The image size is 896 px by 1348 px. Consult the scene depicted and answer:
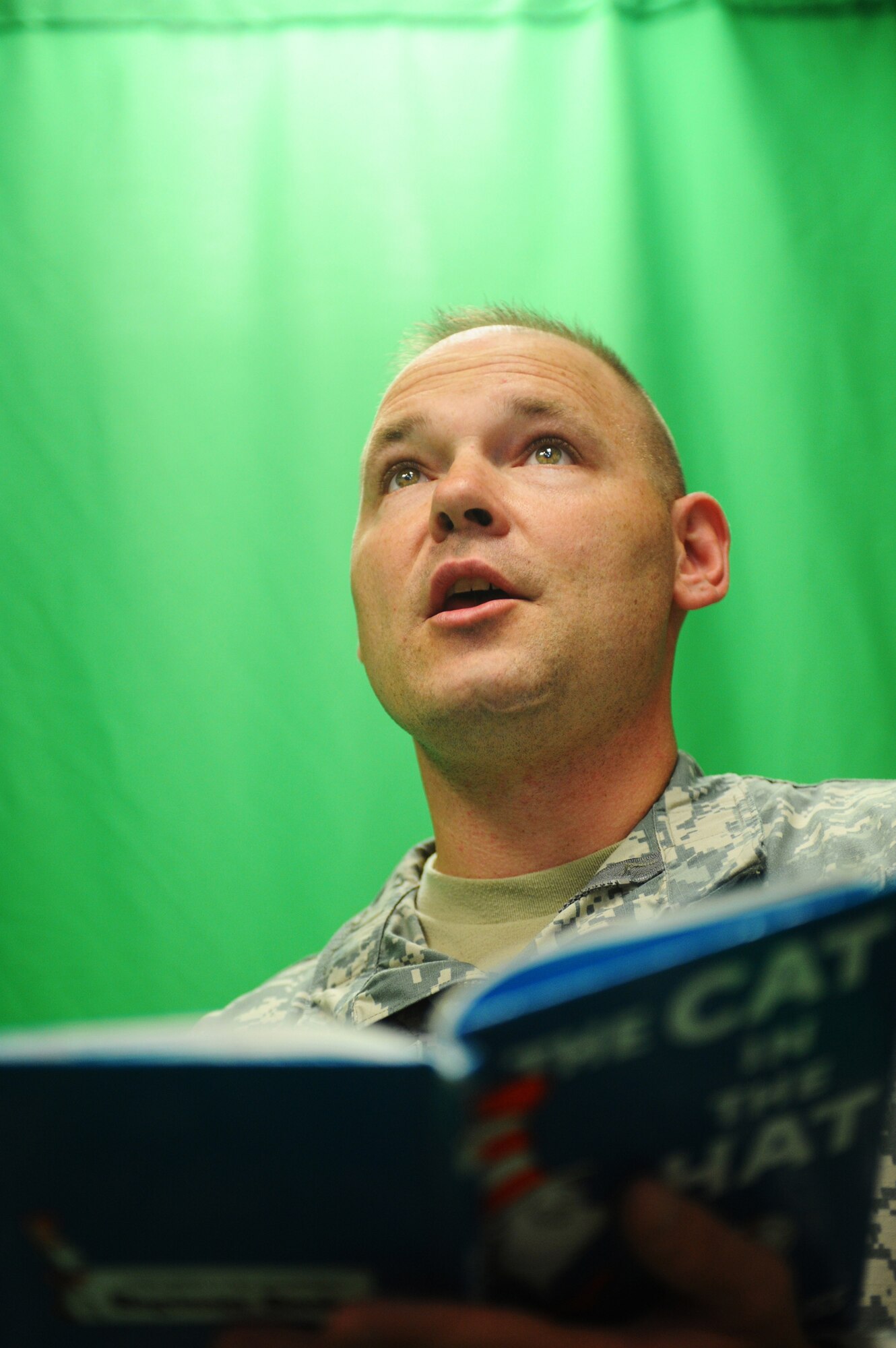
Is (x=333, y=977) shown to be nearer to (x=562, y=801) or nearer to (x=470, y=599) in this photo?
(x=562, y=801)

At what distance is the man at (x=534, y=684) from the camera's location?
0.98m

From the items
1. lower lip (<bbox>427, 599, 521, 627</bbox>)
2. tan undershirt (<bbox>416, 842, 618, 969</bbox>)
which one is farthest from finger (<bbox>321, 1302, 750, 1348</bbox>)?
lower lip (<bbox>427, 599, 521, 627</bbox>)

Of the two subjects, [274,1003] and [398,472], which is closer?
[274,1003]

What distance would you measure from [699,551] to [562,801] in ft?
1.22

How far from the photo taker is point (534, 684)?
1.03 metres

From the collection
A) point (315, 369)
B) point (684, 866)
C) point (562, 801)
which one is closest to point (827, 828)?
point (684, 866)

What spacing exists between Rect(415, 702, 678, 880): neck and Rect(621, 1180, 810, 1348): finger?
2.07 ft

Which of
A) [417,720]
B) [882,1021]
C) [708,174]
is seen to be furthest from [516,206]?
[882,1021]

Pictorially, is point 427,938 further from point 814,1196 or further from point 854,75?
point 854,75

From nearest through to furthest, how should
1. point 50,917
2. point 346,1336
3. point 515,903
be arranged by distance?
point 346,1336, point 515,903, point 50,917

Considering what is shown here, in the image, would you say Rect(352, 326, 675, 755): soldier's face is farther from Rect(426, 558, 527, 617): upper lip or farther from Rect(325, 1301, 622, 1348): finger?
Rect(325, 1301, 622, 1348): finger

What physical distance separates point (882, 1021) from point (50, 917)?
134 cm

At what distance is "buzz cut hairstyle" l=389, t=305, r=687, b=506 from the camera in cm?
125

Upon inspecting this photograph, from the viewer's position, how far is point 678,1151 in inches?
17.5
